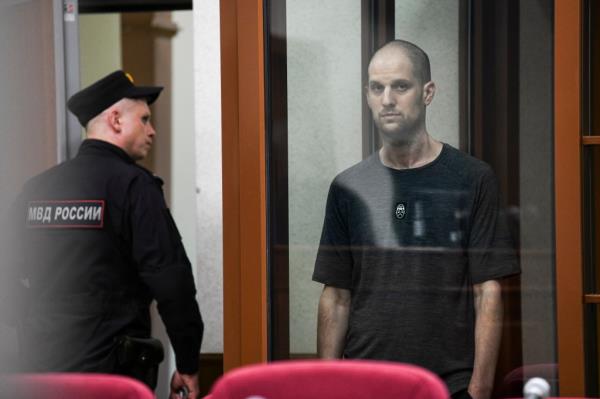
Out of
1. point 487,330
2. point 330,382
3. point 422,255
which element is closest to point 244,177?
point 422,255

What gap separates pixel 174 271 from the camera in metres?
3.55

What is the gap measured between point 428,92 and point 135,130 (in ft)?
4.00

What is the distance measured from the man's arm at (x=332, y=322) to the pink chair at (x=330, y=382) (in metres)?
1.03

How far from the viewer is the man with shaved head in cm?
328

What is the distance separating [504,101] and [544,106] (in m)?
0.13

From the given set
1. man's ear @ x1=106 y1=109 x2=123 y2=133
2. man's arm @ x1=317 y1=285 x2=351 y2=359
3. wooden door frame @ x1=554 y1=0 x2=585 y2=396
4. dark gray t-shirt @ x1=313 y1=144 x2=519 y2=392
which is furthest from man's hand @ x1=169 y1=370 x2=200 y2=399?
wooden door frame @ x1=554 y1=0 x2=585 y2=396

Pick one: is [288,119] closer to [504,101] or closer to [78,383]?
[504,101]

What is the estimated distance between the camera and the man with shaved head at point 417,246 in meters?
3.28

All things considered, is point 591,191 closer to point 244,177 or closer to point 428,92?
point 428,92

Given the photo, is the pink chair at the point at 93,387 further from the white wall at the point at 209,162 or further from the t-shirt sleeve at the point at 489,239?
the white wall at the point at 209,162

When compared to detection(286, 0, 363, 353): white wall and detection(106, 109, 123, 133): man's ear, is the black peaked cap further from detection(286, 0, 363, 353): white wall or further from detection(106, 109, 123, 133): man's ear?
detection(286, 0, 363, 353): white wall

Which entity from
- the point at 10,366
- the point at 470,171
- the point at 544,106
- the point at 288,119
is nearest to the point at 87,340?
the point at 10,366

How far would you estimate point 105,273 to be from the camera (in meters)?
3.58

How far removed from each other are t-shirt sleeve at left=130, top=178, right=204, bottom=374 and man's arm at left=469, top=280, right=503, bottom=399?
100 centimetres
